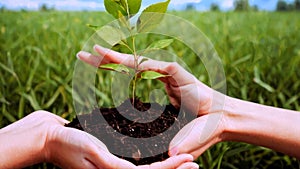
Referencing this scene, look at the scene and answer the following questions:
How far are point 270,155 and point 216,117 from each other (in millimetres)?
578

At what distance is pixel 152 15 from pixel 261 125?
0.55 meters

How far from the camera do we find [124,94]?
176 cm

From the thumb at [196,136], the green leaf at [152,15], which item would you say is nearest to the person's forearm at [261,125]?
the thumb at [196,136]

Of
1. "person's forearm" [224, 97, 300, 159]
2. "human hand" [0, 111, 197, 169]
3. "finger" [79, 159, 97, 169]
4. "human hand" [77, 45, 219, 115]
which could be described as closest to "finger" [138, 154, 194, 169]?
"human hand" [0, 111, 197, 169]

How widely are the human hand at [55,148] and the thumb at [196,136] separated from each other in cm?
6

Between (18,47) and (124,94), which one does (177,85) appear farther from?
(18,47)

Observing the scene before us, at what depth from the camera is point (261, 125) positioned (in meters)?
1.33

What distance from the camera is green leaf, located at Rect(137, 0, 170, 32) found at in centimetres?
103

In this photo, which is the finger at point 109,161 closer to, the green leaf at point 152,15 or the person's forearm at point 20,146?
the person's forearm at point 20,146

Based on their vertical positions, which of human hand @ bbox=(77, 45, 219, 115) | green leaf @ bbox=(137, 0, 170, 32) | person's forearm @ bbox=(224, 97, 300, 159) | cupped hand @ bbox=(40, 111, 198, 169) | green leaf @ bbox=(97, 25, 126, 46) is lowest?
person's forearm @ bbox=(224, 97, 300, 159)

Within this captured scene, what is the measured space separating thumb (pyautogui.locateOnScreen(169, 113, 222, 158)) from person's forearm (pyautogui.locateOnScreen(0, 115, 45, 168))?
0.36 meters

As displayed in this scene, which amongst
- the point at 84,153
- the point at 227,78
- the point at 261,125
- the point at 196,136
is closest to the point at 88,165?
the point at 84,153

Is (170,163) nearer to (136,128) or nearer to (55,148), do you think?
(136,128)

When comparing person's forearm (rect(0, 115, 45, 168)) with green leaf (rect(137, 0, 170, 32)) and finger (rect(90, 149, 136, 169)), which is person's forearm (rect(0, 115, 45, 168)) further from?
green leaf (rect(137, 0, 170, 32))
